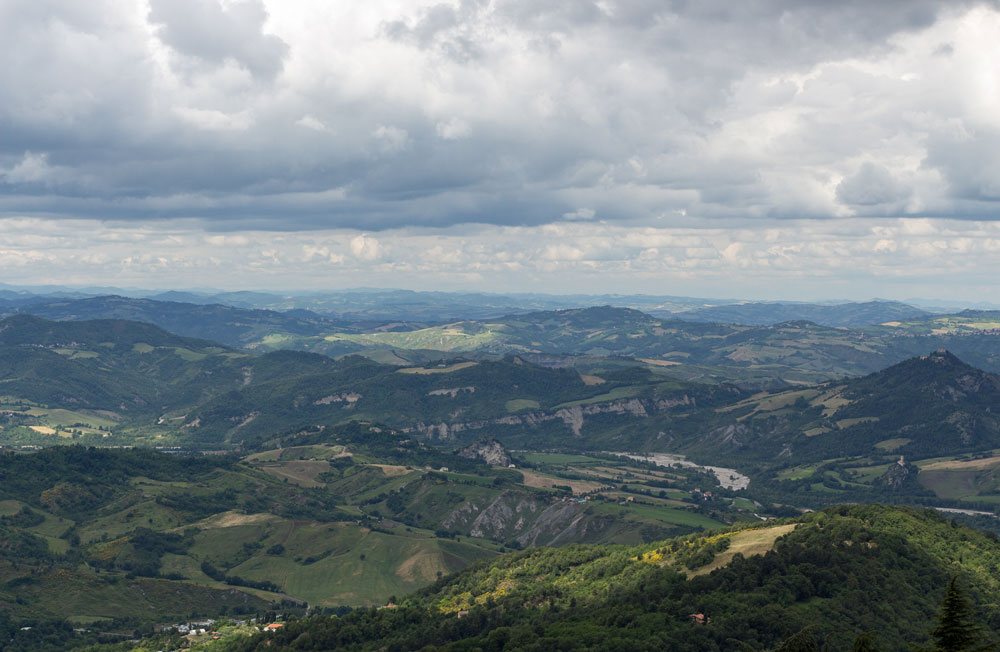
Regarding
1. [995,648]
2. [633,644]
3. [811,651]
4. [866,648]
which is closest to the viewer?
[995,648]

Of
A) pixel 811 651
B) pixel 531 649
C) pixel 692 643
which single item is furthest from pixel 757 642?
pixel 811 651

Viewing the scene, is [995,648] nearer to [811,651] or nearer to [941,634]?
[941,634]

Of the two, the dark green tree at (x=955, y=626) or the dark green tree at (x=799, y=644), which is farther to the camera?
the dark green tree at (x=799, y=644)

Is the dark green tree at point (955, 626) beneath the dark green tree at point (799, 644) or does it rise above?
above

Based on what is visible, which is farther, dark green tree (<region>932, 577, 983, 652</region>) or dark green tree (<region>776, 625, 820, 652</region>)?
dark green tree (<region>776, 625, 820, 652</region>)

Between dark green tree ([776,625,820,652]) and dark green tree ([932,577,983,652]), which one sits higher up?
dark green tree ([932,577,983,652])

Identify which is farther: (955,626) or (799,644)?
(799,644)

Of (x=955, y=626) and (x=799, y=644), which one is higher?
(x=955, y=626)

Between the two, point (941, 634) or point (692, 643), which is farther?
point (692, 643)
